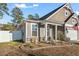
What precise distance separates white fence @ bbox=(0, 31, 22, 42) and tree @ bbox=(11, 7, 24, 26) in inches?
19.9

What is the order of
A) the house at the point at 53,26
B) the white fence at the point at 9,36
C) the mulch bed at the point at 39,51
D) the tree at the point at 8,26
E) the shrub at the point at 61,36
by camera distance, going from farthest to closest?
the shrub at the point at 61,36, the house at the point at 53,26, the white fence at the point at 9,36, the tree at the point at 8,26, the mulch bed at the point at 39,51

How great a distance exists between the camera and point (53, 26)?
51.9 ft

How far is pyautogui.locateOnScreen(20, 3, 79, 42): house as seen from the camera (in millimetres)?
15344

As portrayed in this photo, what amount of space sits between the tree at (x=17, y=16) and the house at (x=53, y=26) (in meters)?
0.33

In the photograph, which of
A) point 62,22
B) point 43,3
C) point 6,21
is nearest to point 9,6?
point 6,21

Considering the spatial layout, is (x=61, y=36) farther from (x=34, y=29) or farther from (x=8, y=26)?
(x=8, y=26)

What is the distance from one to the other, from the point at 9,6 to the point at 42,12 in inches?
64.2

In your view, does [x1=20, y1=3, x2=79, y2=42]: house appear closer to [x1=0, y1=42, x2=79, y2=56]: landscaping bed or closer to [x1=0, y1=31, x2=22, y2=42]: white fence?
[x1=0, y1=31, x2=22, y2=42]: white fence

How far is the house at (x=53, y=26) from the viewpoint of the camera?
15.3 meters

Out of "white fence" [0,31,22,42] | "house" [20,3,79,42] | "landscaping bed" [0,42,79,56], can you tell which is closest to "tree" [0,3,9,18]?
"white fence" [0,31,22,42]

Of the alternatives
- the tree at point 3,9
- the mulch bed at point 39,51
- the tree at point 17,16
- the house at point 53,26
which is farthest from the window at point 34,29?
the tree at point 3,9

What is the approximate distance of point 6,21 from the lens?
14.8 metres

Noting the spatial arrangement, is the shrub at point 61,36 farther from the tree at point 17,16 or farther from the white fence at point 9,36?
the tree at point 17,16

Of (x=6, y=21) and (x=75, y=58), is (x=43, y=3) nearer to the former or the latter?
(x=6, y=21)
